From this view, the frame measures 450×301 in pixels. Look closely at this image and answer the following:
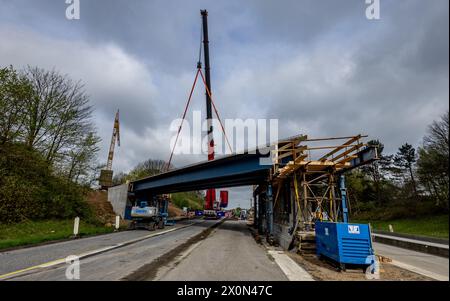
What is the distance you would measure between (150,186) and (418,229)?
30176mm

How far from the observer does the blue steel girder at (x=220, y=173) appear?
850 inches

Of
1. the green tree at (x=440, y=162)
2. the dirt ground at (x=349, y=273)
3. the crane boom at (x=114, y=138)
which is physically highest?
the crane boom at (x=114, y=138)

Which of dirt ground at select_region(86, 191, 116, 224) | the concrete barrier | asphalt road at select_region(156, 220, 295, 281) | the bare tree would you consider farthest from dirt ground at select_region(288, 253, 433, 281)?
dirt ground at select_region(86, 191, 116, 224)

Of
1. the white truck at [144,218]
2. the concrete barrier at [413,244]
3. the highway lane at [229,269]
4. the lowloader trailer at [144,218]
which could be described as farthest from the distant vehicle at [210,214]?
the highway lane at [229,269]

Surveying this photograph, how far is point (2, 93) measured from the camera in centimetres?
1959

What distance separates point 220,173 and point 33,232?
14.7m

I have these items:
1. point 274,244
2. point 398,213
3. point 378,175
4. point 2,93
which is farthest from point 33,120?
point 378,175

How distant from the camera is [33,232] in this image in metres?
19.5

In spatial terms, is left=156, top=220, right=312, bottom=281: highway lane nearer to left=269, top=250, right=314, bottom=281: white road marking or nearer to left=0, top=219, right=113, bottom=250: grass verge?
left=269, top=250, right=314, bottom=281: white road marking

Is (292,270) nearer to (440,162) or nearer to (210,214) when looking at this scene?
(440,162)

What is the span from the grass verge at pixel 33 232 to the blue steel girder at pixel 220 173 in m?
11.3

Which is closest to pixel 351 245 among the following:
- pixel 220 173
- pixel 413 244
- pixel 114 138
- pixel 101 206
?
pixel 413 244

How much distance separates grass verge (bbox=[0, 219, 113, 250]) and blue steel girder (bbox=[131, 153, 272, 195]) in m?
11.3

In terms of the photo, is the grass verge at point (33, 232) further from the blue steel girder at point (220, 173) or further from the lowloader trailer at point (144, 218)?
the blue steel girder at point (220, 173)
